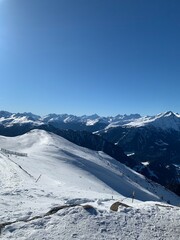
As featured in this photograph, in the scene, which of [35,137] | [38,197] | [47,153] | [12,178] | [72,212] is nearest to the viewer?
[72,212]

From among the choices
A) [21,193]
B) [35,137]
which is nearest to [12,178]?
[21,193]

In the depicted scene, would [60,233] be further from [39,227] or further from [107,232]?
[107,232]

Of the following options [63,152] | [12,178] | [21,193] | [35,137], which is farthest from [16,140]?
[21,193]

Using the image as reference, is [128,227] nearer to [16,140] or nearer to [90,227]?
[90,227]

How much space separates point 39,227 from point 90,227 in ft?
6.46

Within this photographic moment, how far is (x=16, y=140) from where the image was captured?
113438 millimetres

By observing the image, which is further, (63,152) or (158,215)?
(63,152)

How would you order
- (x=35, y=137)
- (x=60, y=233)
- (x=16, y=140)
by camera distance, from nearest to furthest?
(x=60, y=233) < (x=16, y=140) < (x=35, y=137)

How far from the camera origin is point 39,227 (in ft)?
38.7

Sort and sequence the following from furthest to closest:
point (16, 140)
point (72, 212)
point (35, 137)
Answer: point (35, 137) < point (16, 140) < point (72, 212)

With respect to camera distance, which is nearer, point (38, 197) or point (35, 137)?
point (38, 197)

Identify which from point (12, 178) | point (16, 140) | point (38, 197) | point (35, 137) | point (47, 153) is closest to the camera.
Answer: point (38, 197)

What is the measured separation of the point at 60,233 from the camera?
11289 mm

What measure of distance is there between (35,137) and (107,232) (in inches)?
4445
